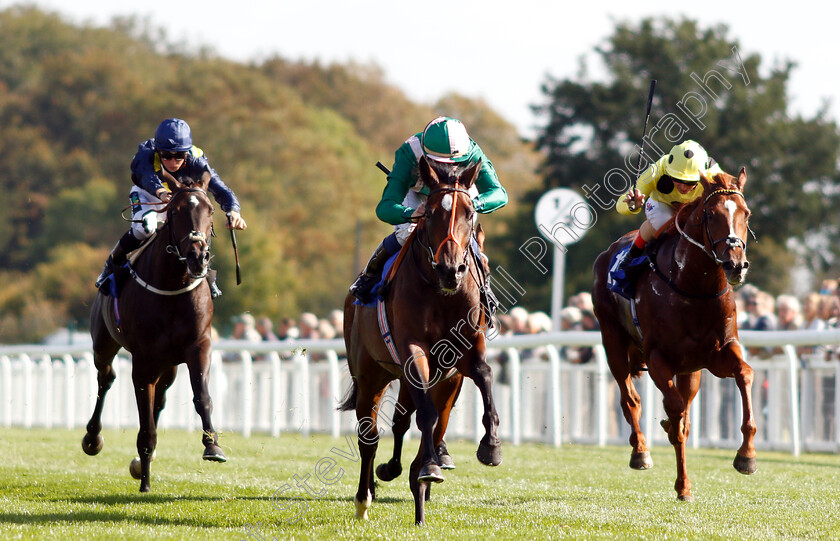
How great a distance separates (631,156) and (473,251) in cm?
2472

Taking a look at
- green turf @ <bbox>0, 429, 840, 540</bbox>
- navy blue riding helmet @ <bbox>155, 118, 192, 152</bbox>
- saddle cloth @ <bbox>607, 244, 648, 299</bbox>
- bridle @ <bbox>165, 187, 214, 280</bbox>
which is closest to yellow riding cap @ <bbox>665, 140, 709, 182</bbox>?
saddle cloth @ <bbox>607, 244, 648, 299</bbox>

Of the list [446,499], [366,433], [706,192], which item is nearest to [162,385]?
[366,433]

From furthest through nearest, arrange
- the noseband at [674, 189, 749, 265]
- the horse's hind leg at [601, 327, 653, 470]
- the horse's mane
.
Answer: the horse's hind leg at [601, 327, 653, 470] < the horse's mane < the noseband at [674, 189, 749, 265]

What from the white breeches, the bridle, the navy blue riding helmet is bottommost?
the bridle

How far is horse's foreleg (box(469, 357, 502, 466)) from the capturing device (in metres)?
6.04

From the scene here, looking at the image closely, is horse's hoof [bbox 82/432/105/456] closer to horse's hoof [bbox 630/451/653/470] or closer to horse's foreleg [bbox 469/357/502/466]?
Result: horse's foreleg [bbox 469/357/502/466]

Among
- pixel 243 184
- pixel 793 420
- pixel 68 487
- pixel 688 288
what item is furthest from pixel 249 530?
pixel 243 184

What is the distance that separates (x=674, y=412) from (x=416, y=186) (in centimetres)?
219

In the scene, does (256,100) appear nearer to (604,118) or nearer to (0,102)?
(0,102)

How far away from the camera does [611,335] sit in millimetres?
8781

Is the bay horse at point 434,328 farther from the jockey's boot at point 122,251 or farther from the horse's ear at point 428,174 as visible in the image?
the jockey's boot at point 122,251

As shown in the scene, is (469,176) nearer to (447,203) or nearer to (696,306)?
(447,203)

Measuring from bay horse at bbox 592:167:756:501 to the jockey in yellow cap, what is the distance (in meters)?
0.19

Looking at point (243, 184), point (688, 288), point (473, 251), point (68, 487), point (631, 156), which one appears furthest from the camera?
point (243, 184)
